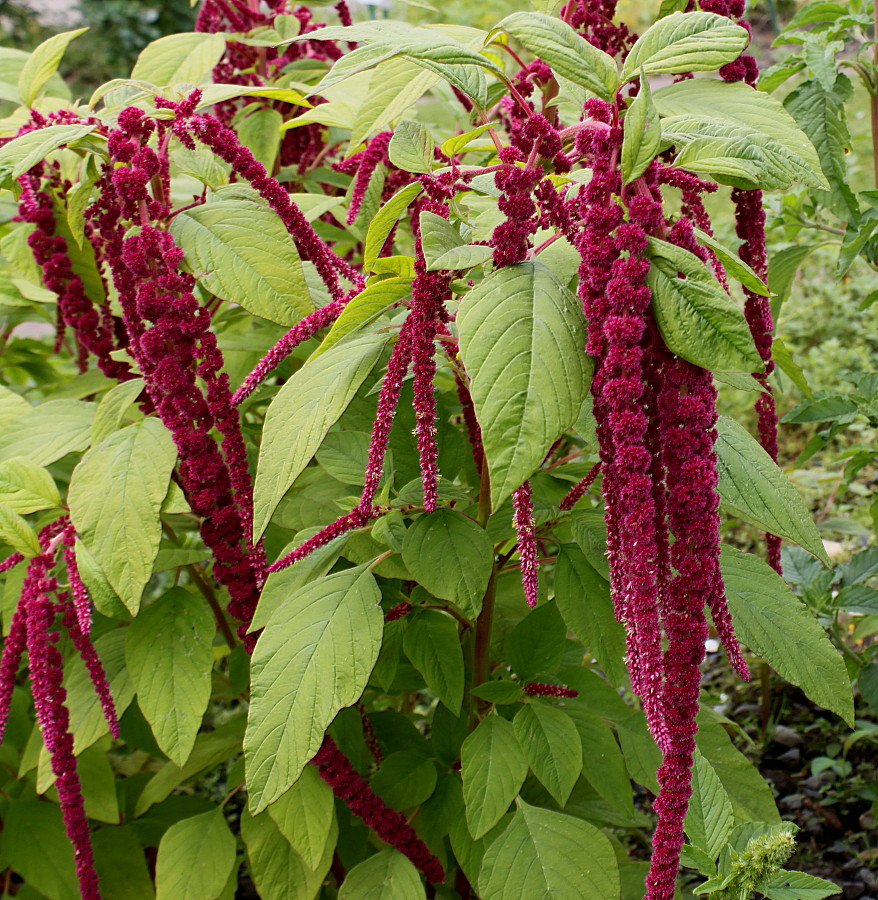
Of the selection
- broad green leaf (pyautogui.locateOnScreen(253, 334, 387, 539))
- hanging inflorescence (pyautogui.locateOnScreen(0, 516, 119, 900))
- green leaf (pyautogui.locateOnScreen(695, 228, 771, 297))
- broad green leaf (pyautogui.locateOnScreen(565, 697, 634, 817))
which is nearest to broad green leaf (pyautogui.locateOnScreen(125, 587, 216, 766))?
hanging inflorescence (pyautogui.locateOnScreen(0, 516, 119, 900))

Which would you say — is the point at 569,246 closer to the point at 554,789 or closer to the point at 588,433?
the point at 588,433

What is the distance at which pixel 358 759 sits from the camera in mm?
1512

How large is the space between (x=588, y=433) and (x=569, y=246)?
221 mm

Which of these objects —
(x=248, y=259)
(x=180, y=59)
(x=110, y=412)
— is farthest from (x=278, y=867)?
(x=180, y=59)

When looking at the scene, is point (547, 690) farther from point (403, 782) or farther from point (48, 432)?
Result: point (48, 432)

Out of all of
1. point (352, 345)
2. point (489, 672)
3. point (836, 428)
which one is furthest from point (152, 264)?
point (836, 428)

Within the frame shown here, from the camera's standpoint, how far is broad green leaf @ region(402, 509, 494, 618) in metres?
1.14

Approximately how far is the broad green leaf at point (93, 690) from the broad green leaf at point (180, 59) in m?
0.99

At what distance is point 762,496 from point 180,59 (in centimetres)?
131

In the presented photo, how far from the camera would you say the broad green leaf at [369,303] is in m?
0.98

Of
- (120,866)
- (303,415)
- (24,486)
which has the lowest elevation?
(120,866)

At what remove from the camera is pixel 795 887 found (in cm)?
109

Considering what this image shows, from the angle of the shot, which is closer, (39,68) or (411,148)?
(411,148)

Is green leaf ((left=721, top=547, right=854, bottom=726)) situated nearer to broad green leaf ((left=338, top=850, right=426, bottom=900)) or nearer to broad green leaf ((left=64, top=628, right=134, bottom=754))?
broad green leaf ((left=338, top=850, right=426, bottom=900))
